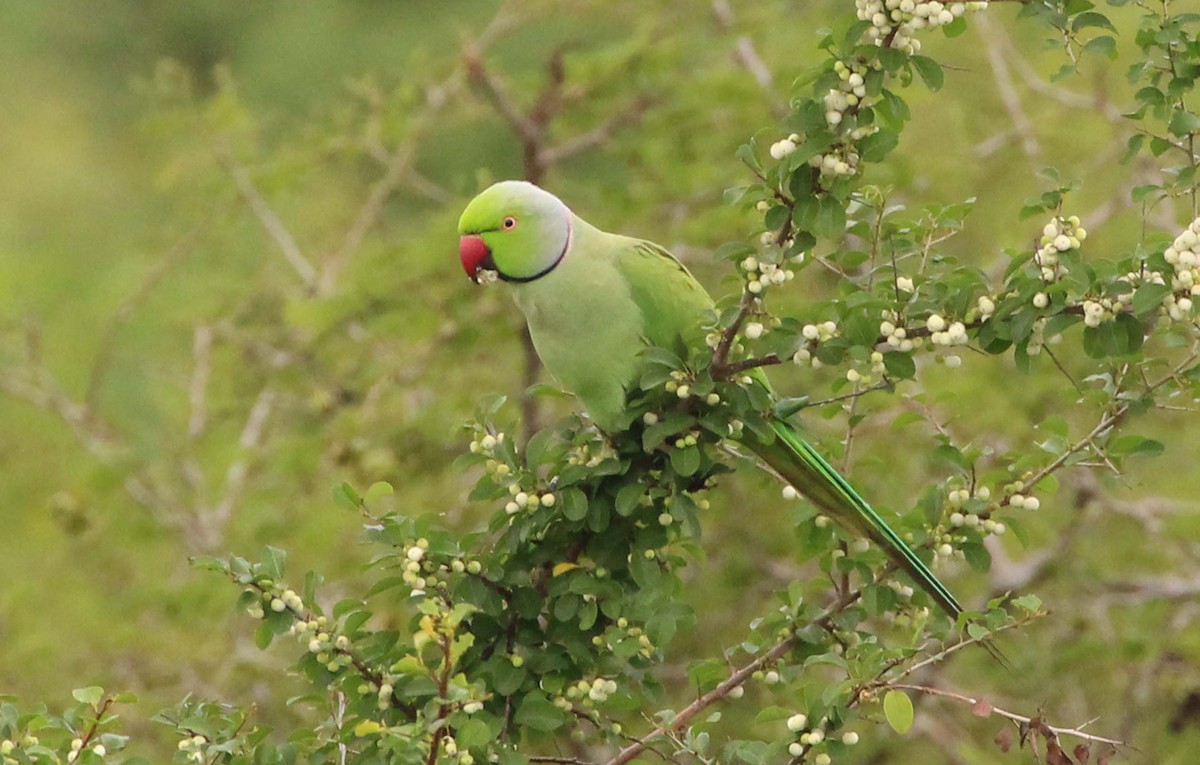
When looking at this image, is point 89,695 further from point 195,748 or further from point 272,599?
point 272,599

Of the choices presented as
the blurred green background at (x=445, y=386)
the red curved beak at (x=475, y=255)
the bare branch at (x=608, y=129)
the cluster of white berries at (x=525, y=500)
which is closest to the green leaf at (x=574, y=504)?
the cluster of white berries at (x=525, y=500)

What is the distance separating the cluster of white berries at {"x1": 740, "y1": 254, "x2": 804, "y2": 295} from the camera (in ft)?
6.82

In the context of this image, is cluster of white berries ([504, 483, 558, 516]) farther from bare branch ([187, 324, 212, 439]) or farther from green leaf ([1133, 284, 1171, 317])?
bare branch ([187, 324, 212, 439])

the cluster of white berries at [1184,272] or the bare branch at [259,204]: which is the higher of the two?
the bare branch at [259,204]

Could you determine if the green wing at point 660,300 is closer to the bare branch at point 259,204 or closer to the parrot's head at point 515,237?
the parrot's head at point 515,237

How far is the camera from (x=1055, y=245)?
197 centimetres

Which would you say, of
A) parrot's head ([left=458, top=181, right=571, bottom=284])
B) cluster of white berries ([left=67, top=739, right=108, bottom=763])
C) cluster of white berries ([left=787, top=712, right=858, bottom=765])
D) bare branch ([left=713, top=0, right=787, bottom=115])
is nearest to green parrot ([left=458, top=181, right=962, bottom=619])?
parrot's head ([left=458, top=181, right=571, bottom=284])

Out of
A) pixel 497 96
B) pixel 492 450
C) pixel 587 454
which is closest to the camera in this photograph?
pixel 492 450

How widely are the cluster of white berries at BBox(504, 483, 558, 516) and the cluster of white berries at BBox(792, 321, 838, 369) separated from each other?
0.48m

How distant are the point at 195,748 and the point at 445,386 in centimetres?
315

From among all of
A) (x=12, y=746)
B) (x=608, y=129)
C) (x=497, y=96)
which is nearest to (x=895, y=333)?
(x=12, y=746)

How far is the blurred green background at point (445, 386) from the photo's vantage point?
4.82 meters

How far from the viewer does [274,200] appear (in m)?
5.90

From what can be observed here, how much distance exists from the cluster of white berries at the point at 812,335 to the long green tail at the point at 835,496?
26cm
